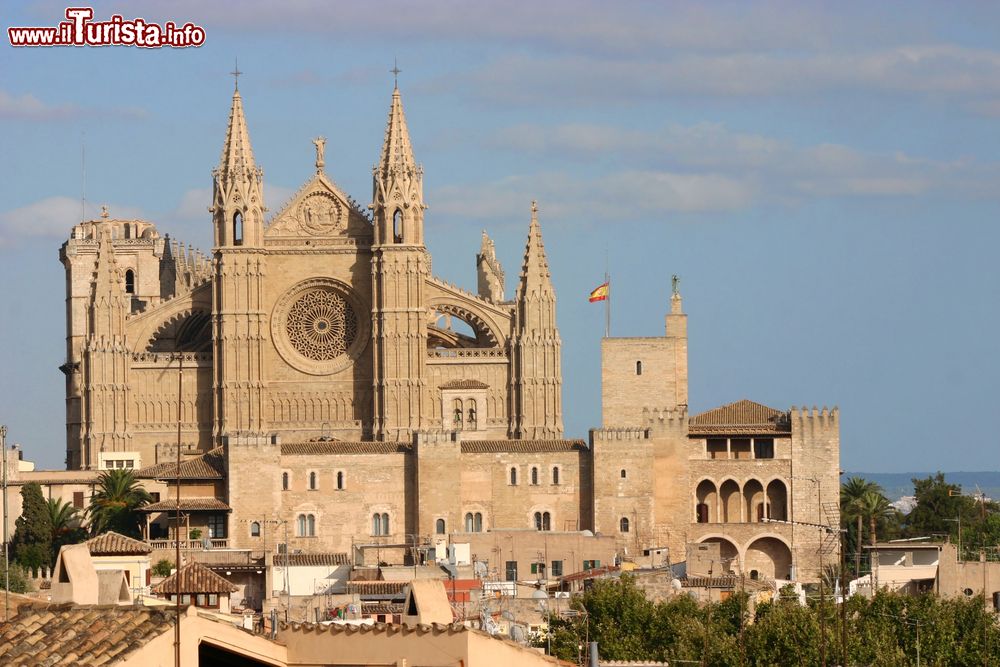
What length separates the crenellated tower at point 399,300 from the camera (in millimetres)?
103562

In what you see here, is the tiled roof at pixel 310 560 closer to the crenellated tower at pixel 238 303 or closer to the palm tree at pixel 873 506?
the crenellated tower at pixel 238 303

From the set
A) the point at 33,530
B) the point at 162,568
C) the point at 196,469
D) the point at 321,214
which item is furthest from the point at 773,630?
the point at 321,214

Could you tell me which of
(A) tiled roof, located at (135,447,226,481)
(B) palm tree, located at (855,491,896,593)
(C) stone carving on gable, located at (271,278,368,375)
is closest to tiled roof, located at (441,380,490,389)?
(C) stone carving on gable, located at (271,278,368,375)

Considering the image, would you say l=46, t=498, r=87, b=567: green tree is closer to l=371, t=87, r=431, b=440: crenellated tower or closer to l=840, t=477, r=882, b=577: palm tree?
l=371, t=87, r=431, b=440: crenellated tower

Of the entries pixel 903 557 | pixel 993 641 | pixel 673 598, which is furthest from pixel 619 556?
pixel 993 641

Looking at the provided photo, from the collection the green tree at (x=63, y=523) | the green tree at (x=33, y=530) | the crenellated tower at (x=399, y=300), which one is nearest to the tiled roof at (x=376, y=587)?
the green tree at (x=33, y=530)

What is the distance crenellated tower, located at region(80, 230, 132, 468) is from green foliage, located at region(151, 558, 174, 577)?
2259 centimetres

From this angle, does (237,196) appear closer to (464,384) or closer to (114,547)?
(464,384)

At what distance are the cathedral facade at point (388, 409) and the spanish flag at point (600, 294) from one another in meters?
1.94

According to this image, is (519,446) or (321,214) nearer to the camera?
(519,446)

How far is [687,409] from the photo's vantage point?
9794 centimetres

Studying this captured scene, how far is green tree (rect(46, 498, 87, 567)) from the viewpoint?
9425cm

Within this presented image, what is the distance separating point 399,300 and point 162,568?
27.0 m

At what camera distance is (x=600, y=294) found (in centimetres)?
10600
